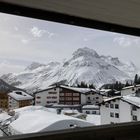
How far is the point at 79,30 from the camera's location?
2840mm

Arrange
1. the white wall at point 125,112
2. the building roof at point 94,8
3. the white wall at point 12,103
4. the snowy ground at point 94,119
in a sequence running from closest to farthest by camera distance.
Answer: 1. the building roof at point 94,8
2. the white wall at point 12,103
3. the snowy ground at point 94,119
4. the white wall at point 125,112

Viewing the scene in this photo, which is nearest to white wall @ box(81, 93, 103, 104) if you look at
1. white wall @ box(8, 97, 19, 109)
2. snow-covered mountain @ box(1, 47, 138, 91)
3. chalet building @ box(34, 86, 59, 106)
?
snow-covered mountain @ box(1, 47, 138, 91)

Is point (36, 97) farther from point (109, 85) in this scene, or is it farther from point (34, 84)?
point (109, 85)

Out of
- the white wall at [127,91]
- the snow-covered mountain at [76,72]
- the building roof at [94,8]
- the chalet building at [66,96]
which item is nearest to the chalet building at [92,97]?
the chalet building at [66,96]

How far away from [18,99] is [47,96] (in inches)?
11.7

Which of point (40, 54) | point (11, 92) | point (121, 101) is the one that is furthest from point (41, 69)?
point (121, 101)

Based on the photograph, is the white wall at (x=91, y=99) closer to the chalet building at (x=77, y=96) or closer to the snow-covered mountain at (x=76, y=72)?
the chalet building at (x=77, y=96)

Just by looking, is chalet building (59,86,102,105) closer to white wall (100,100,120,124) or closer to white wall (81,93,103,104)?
white wall (81,93,103,104)

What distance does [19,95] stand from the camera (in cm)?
250

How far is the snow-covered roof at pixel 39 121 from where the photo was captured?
7.72ft

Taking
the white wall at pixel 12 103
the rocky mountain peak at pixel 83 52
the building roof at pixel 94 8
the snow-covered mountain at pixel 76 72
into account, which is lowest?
the white wall at pixel 12 103

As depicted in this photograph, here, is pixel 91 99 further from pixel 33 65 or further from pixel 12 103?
pixel 12 103

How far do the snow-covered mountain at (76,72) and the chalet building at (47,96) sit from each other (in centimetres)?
5

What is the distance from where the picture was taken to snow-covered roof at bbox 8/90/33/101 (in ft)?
8.14
